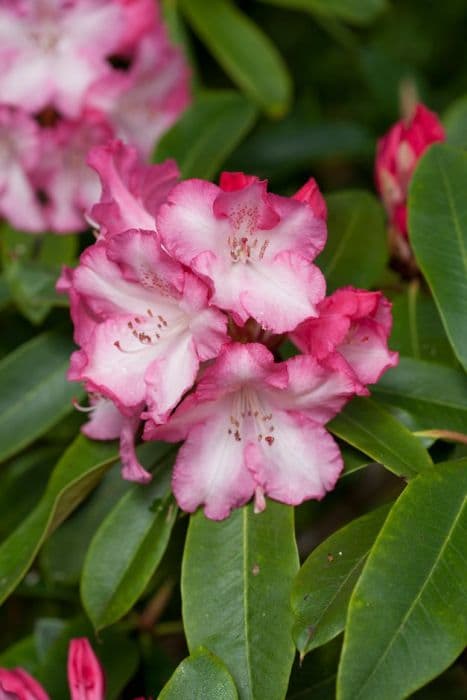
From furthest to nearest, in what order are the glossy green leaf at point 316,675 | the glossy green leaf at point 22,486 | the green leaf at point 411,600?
the glossy green leaf at point 22,486 → the glossy green leaf at point 316,675 → the green leaf at point 411,600

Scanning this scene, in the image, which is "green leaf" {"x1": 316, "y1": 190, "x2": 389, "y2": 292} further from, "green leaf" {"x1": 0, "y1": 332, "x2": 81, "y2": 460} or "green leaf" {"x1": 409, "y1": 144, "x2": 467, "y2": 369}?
"green leaf" {"x1": 0, "y1": 332, "x2": 81, "y2": 460}

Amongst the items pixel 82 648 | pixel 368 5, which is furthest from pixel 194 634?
pixel 368 5

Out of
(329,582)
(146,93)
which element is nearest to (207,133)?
(146,93)

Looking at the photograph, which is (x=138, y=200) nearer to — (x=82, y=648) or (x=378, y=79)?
(x=82, y=648)

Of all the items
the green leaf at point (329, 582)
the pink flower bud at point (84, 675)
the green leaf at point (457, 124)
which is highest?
the green leaf at point (329, 582)

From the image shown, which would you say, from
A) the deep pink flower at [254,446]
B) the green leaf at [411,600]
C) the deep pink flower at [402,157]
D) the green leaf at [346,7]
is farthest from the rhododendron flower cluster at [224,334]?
the green leaf at [346,7]

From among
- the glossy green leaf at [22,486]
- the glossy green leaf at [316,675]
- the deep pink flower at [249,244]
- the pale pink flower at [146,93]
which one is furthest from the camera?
the pale pink flower at [146,93]

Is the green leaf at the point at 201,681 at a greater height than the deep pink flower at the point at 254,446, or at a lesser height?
lesser

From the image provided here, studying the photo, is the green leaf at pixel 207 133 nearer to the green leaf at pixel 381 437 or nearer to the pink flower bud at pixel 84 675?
the green leaf at pixel 381 437

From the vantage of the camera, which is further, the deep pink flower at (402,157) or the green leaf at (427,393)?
the deep pink flower at (402,157)
